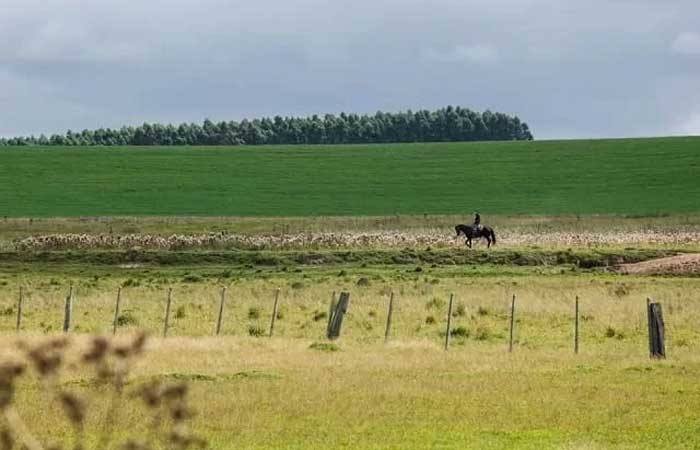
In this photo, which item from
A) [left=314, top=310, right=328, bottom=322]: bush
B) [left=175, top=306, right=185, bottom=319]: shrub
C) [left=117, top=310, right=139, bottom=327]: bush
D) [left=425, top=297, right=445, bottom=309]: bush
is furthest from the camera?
[left=425, top=297, right=445, bottom=309]: bush

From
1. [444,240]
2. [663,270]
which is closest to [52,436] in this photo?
[663,270]

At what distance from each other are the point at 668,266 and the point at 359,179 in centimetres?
6826

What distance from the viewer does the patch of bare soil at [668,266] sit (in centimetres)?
5347

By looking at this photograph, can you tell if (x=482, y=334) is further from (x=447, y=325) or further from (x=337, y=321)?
(x=337, y=321)

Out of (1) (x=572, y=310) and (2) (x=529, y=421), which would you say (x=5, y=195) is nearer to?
(1) (x=572, y=310)

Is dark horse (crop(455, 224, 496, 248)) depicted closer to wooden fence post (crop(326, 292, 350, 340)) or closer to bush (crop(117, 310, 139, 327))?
bush (crop(117, 310, 139, 327))

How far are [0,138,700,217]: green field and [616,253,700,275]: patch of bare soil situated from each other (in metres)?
42.2

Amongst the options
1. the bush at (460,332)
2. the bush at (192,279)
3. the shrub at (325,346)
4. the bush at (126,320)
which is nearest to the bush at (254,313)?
the bush at (126,320)

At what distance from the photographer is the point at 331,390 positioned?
958 inches

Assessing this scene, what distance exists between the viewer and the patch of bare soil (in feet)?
175

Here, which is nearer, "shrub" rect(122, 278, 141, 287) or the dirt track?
"shrub" rect(122, 278, 141, 287)

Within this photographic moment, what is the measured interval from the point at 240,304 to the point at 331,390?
1889 centimetres

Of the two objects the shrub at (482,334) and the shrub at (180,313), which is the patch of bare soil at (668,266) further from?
the shrub at (180,313)

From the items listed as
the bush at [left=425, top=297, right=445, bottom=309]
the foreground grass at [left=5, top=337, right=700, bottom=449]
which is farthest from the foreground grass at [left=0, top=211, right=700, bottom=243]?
the foreground grass at [left=5, top=337, right=700, bottom=449]
